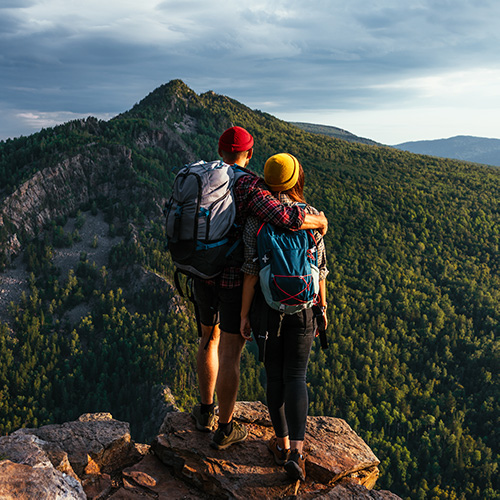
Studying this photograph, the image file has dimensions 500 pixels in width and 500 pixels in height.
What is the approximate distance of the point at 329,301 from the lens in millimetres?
122000

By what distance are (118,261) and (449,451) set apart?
100799 mm

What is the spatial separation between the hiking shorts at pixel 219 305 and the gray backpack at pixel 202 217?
1.42 ft

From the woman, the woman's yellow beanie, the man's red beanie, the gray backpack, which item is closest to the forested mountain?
the woman

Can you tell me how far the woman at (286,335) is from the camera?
530 centimetres

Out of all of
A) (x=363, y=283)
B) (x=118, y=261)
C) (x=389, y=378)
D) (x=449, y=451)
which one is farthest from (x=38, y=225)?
(x=449, y=451)

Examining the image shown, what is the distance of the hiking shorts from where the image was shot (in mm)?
5688

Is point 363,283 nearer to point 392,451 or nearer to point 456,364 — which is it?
point 456,364

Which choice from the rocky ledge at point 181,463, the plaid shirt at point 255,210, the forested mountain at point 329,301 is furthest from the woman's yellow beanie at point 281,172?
the forested mountain at point 329,301

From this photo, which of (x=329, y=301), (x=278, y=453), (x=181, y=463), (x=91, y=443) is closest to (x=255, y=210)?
(x=278, y=453)

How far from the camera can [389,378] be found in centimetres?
10569

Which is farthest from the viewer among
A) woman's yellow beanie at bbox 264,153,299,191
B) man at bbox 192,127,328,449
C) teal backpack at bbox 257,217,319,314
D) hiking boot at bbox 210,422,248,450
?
hiking boot at bbox 210,422,248,450

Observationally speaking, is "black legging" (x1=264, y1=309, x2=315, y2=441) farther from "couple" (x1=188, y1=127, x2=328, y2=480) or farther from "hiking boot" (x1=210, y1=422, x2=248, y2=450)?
"hiking boot" (x1=210, y1=422, x2=248, y2=450)

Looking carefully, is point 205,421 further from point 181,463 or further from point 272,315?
point 272,315

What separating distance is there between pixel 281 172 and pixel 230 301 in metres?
1.89
